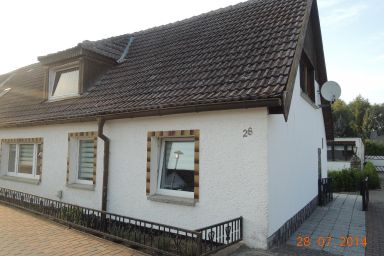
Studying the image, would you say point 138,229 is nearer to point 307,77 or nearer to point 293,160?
point 293,160

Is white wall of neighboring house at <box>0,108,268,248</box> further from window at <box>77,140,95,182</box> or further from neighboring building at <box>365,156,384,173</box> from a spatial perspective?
neighboring building at <box>365,156,384,173</box>

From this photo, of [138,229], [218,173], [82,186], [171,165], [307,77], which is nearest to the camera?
[218,173]

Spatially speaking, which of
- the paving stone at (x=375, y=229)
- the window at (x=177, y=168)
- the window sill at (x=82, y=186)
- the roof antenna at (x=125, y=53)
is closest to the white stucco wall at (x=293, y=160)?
the paving stone at (x=375, y=229)

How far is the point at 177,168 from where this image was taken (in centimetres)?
709

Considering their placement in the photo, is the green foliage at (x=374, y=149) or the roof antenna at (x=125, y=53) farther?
the green foliage at (x=374, y=149)

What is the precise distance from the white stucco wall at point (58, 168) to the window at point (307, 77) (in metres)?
6.05

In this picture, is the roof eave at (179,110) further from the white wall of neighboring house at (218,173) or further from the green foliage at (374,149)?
the green foliage at (374,149)

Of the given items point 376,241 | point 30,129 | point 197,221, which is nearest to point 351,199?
point 376,241

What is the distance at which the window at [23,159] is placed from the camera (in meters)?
10.7

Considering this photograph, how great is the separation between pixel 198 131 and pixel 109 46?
633 centimetres

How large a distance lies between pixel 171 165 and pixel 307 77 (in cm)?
590

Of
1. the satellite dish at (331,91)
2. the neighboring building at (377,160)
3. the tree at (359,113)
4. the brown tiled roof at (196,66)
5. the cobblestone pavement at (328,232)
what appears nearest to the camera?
the cobblestone pavement at (328,232)

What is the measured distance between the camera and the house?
5.83 metres
